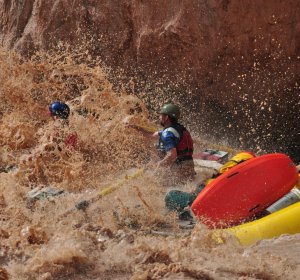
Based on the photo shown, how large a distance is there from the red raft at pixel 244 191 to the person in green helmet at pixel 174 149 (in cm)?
71

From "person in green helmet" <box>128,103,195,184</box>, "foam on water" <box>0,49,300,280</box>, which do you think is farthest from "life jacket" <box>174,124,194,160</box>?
"foam on water" <box>0,49,300,280</box>

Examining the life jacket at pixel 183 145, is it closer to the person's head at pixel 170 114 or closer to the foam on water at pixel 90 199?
the person's head at pixel 170 114

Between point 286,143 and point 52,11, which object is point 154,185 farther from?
point 52,11

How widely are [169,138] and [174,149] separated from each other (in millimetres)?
126

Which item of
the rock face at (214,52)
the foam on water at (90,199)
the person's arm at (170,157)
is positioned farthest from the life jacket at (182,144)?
the rock face at (214,52)

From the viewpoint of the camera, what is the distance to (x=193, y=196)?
5.13 metres

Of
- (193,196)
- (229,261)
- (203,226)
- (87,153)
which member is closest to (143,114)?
(87,153)

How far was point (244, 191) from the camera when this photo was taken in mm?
4824

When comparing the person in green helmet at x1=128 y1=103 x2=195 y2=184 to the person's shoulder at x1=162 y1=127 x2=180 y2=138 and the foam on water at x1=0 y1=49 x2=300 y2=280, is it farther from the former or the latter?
the foam on water at x1=0 y1=49 x2=300 y2=280

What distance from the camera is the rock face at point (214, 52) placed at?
21.6 feet

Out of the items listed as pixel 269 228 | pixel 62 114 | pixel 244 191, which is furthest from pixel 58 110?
pixel 269 228

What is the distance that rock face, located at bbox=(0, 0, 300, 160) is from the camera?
21.6ft

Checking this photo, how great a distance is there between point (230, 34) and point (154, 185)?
233 centimetres

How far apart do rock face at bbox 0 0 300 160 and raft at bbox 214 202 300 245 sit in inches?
107
